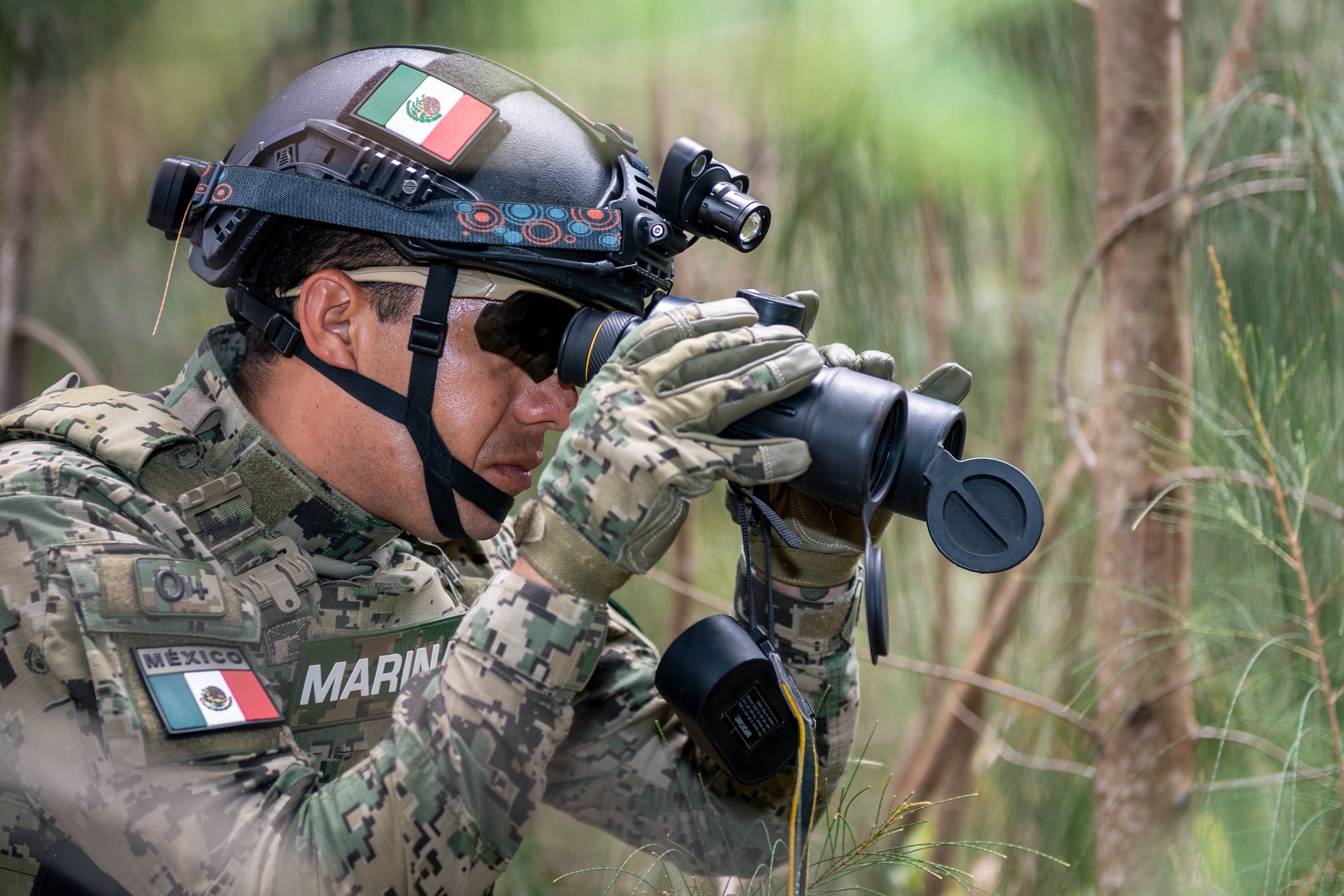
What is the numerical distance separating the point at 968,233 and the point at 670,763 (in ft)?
4.39

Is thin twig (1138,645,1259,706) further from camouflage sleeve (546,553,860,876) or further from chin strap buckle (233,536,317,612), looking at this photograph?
chin strap buckle (233,536,317,612)

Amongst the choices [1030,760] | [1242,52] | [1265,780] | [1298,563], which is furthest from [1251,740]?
[1242,52]

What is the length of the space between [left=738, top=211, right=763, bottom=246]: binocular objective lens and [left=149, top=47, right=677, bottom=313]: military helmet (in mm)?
93

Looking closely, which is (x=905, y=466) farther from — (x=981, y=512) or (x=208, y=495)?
(x=208, y=495)

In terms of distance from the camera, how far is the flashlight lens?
1162mm

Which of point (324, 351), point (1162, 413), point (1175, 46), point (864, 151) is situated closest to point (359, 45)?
point (864, 151)

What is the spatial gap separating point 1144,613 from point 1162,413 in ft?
0.82

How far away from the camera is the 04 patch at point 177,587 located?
3.21 ft

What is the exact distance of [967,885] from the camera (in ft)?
3.24

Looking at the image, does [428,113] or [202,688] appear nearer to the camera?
[202,688]

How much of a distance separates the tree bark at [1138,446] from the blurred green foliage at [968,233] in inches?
1.8

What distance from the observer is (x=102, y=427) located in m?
1.12

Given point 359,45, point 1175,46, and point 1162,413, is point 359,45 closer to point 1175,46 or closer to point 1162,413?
point 1175,46

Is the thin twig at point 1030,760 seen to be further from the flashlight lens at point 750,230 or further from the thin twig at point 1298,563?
the flashlight lens at point 750,230
